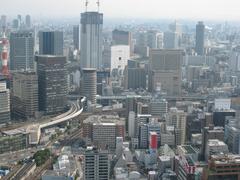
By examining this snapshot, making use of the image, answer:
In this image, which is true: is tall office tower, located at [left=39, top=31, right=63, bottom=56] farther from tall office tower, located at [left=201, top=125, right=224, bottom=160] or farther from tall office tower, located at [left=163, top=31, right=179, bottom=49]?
tall office tower, located at [left=201, top=125, right=224, bottom=160]

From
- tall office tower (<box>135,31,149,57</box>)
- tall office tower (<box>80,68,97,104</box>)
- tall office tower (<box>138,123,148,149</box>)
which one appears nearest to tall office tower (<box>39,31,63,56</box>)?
tall office tower (<box>80,68,97,104</box>)

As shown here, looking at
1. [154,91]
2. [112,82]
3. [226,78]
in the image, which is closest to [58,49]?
[112,82]

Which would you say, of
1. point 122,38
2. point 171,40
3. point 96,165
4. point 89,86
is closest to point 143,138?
point 96,165

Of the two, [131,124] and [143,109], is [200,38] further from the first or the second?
[131,124]

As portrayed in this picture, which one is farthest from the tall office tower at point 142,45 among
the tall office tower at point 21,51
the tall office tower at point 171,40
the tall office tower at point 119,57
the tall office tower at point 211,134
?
the tall office tower at point 211,134

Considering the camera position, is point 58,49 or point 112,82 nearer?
point 112,82

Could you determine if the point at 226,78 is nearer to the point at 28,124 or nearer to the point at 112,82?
the point at 112,82
